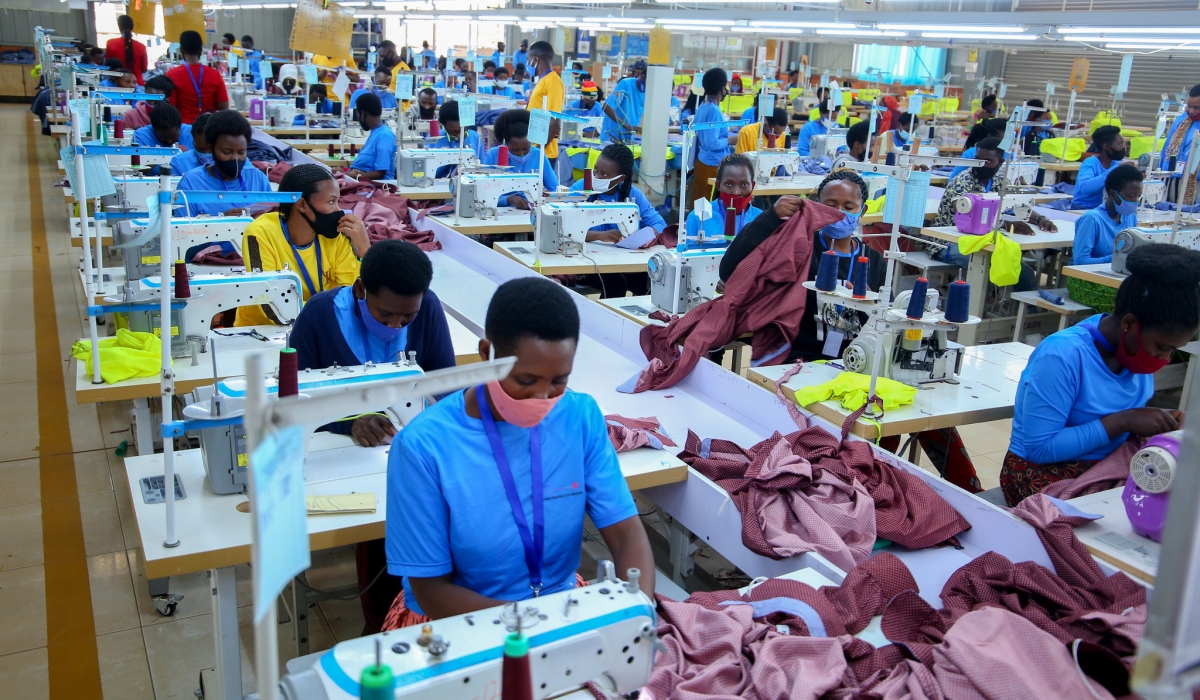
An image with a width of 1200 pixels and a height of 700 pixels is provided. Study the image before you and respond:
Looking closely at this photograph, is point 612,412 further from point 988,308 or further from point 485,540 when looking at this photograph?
point 988,308

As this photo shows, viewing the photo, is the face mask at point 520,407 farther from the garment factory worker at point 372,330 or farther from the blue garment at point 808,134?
the blue garment at point 808,134

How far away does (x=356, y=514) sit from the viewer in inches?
86.7

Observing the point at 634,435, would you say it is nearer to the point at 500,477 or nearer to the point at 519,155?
the point at 500,477

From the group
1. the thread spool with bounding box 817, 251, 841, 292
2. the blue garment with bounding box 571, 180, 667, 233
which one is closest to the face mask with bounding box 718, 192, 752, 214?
the blue garment with bounding box 571, 180, 667, 233

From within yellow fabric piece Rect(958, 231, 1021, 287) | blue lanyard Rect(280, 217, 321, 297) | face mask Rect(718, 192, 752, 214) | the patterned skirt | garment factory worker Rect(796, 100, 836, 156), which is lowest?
the patterned skirt

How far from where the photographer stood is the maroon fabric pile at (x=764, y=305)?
12.0 feet

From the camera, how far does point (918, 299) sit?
3.05 meters

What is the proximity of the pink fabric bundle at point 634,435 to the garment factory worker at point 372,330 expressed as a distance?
54 centimetres

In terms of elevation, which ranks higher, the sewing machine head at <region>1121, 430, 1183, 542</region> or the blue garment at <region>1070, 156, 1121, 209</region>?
the blue garment at <region>1070, 156, 1121, 209</region>

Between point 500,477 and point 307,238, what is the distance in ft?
6.92

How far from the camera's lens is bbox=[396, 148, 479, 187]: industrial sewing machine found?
6609mm

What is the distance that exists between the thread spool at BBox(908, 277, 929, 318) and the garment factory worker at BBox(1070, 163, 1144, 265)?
120 inches

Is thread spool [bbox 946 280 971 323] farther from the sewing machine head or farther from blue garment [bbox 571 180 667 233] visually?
blue garment [bbox 571 180 667 233]

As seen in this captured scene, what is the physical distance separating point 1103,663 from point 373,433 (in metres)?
1.80
